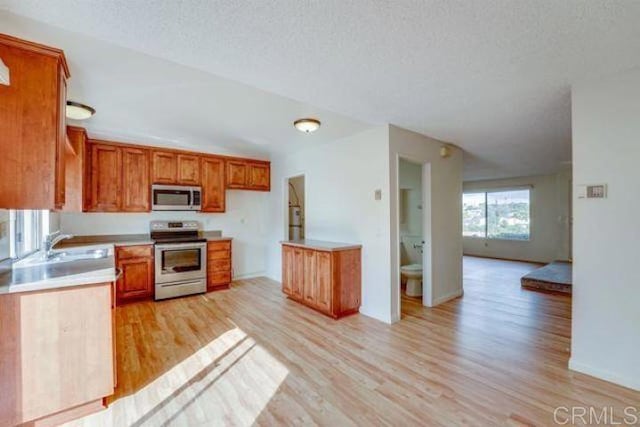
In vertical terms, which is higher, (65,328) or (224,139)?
(224,139)

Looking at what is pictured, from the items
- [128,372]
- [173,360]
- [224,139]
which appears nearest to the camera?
[128,372]

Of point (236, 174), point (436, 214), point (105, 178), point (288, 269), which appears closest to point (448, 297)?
point (436, 214)

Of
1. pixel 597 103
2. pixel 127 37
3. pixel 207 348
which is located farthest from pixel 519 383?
pixel 127 37

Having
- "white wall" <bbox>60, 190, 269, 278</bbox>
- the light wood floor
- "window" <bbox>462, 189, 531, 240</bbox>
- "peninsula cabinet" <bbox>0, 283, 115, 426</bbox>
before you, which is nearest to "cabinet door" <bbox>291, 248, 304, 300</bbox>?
the light wood floor

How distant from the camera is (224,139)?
432 centimetres

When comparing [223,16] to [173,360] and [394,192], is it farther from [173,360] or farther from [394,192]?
[173,360]

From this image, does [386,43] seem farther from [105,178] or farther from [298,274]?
[105,178]

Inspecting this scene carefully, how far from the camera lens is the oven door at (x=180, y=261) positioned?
169 inches

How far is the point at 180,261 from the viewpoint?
4.46 m

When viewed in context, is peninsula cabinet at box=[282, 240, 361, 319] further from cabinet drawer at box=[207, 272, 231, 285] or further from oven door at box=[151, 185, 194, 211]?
oven door at box=[151, 185, 194, 211]

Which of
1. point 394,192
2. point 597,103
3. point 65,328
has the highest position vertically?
point 597,103

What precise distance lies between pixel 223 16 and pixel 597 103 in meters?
2.88

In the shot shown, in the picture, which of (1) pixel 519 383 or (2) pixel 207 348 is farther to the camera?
(2) pixel 207 348

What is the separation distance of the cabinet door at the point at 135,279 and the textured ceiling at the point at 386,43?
130 inches
